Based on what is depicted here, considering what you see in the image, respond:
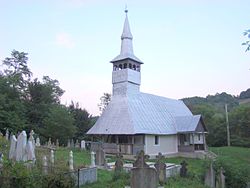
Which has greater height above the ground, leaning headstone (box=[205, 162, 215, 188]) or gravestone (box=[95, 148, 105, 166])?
gravestone (box=[95, 148, 105, 166])

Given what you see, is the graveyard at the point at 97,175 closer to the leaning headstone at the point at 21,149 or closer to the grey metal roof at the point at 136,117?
the leaning headstone at the point at 21,149

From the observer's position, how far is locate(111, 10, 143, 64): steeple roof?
3344 centimetres

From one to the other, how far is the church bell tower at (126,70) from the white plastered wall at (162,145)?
5.56m

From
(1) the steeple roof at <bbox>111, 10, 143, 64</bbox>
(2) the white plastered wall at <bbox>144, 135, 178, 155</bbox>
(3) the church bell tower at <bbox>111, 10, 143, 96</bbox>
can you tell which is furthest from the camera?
(1) the steeple roof at <bbox>111, 10, 143, 64</bbox>

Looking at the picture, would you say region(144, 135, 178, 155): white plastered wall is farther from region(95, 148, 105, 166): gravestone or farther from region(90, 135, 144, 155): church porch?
region(95, 148, 105, 166): gravestone

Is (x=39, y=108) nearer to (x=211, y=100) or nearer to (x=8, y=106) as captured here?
(x=8, y=106)

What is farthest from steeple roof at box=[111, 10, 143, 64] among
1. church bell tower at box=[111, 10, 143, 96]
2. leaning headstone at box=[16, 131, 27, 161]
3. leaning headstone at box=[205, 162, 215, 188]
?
leaning headstone at box=[16, 131, 27, 161]

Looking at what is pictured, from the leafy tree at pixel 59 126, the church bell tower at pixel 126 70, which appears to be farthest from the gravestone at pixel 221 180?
the leafy tree at pixel 59 126

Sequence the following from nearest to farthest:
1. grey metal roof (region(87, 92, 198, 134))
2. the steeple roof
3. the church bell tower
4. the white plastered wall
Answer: grey metal roof (region(87, 92, 198, 134))
the white plastered wall
the church bell tower
the steeple roof

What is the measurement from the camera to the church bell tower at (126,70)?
32.6m

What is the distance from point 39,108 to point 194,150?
20288 millimetres

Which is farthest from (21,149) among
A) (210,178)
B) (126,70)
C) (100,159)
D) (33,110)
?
(33,110)

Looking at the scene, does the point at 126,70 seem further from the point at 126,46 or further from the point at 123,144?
the point at 123,144

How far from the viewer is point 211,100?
7956 cm
